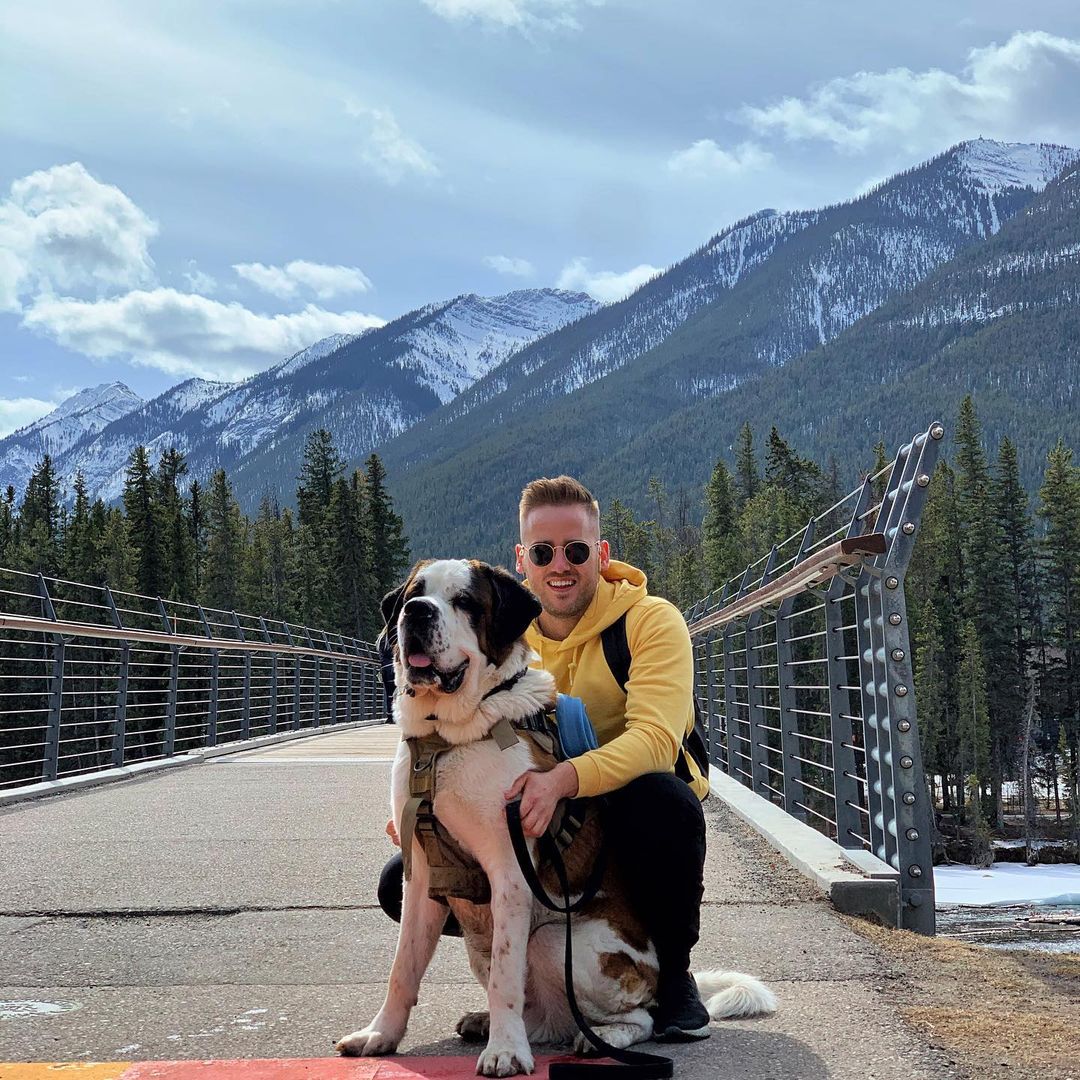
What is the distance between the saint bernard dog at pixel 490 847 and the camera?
2832 millimetres

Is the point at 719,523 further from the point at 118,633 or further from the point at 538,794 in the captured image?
the point at 538,794

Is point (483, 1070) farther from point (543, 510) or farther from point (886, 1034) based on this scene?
point (543, 510)

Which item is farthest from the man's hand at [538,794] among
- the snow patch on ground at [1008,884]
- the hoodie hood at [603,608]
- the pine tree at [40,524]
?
the pine tree at [40,524]

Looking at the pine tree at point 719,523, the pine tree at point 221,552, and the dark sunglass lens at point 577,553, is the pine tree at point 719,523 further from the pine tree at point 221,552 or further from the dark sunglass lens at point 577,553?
the dark sunglass lens at point 577,553

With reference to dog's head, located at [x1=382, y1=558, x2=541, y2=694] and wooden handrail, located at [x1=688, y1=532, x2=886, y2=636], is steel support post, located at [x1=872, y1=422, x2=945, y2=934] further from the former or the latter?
dog's head, located at [x1=382, y1=558, x2=541, y2=694]

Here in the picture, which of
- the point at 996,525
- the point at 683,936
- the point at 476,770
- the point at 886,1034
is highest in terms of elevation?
the point at 996,525

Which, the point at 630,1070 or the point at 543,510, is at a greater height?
the point at 543,510

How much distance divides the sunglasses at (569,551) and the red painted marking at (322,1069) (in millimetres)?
1373

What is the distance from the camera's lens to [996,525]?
7244cm

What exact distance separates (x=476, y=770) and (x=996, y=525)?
74.8 meters

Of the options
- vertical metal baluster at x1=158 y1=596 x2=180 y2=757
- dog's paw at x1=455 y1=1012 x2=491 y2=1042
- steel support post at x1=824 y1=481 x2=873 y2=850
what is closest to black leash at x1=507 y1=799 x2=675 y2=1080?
dog's paw at x1=455 y1=1012 x2=491 y2=1042

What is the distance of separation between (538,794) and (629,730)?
0.45 meters

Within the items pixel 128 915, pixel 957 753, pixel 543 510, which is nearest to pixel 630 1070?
pixel 543 510

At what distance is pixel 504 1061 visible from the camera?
2699 millimetres
